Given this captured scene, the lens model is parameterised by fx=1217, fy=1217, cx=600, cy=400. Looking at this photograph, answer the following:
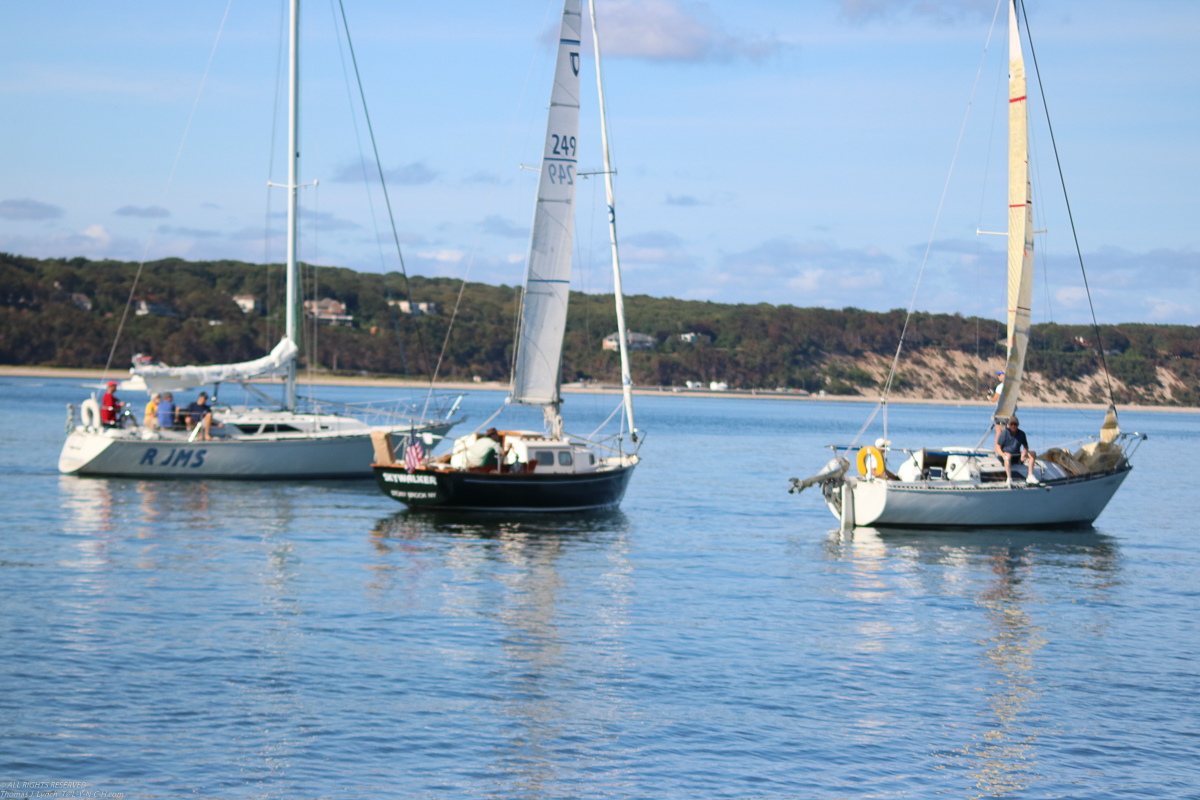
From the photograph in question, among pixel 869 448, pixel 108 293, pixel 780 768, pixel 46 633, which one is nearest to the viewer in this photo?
pixel 780 768

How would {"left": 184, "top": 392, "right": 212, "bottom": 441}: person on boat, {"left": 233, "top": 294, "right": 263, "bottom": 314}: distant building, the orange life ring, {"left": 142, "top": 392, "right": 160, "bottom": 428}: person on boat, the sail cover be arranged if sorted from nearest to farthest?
the orange life ring, {"left": 184, "top": 392, "right": 212, "bottom": 441}: person on boat, the sail cover, {"left": 142, "top": 392, "right": 160, "bottom": 428}: person on boat, {"left": 233, "top": 294, "right": 263, "bottom": 314}: distant building

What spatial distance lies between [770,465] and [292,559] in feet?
123

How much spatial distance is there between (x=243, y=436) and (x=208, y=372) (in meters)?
2.45

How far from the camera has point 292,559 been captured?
24984 millimetres

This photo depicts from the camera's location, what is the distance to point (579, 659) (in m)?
17.0

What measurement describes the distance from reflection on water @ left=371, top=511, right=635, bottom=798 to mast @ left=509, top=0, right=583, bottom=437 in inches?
150

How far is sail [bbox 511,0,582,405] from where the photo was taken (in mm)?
33094

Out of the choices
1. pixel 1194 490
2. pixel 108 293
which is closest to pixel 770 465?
pixel 1194 490

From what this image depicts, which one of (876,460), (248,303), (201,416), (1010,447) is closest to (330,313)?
(248,303)

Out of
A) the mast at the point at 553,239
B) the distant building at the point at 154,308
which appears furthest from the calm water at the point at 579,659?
the distant building at the point at 154,308

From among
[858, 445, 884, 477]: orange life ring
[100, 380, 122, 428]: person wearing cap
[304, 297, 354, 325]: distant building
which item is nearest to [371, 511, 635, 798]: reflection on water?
[858, 445, 884, 477]: orange life ring

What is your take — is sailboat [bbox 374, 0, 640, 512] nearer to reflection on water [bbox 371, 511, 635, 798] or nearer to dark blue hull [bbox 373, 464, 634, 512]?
dark blue hull [bbox 373, 464, 634, 512]

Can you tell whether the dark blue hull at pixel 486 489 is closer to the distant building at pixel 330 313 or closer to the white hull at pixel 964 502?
the white hull at pixel 964 502

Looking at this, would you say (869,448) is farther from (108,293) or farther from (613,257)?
(108,293)
